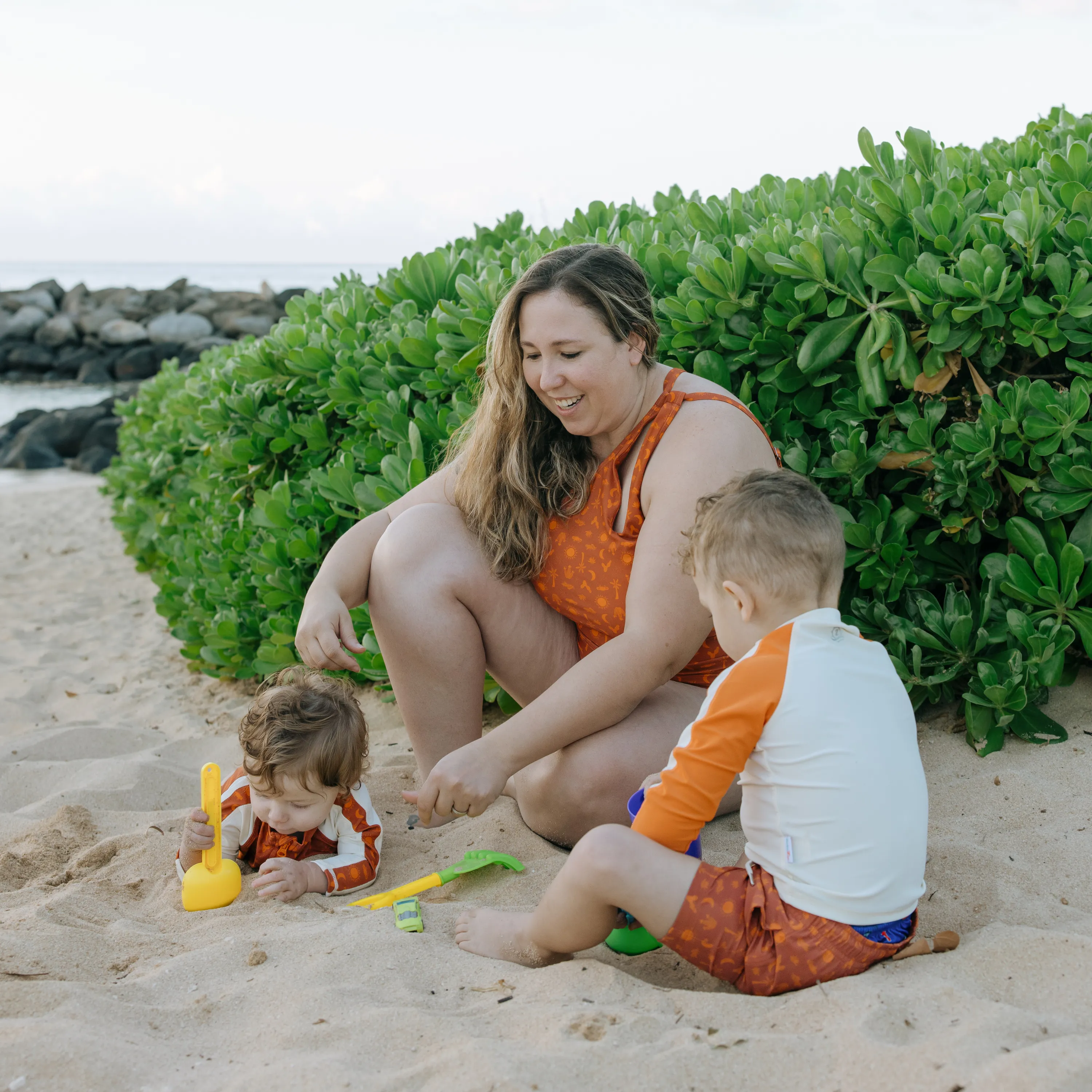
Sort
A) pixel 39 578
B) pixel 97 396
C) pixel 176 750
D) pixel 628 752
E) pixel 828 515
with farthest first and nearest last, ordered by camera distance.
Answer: pixel 97 396
pixel 39 578
pixel 176 750
pixel 628 752
pixel 828 515

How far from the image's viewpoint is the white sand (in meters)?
1.54

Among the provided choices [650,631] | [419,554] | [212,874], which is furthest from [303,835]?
[650,631]

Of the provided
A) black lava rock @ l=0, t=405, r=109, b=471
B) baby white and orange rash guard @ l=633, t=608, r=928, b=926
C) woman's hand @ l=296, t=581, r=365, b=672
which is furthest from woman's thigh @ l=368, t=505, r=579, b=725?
black lava rock @ l=0, t=405, r=109, b=471

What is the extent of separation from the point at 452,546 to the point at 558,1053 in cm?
149

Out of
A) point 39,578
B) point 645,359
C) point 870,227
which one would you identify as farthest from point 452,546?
point 39,578

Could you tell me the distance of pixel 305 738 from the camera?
8.02 ft

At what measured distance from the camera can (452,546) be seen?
9.22ft

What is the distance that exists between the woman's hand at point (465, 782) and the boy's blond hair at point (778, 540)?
70 centimetres

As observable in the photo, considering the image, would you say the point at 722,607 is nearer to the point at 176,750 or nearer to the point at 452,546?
the point at 452,546

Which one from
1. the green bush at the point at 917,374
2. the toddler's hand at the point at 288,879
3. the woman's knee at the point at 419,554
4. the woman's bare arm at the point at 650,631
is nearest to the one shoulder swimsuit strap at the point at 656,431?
the woman's bare arm at the point at 650,631

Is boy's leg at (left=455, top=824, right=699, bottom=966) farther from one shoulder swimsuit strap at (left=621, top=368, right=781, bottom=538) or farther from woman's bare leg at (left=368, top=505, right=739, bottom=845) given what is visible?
one shoulder swimsuit strap at (left=621, top=368, right=781, bottom=538)

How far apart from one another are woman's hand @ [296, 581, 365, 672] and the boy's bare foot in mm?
762

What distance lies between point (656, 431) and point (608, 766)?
0.84 m

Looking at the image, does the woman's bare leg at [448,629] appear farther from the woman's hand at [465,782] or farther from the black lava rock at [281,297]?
the black lava rock at [281,297]
